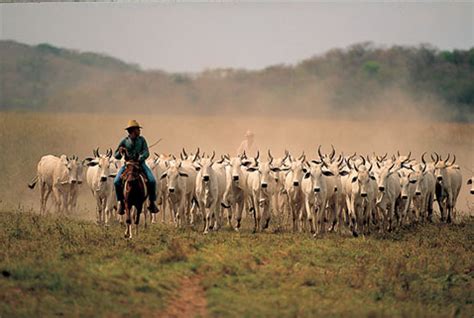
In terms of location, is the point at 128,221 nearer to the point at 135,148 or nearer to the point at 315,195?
the point at 135,148

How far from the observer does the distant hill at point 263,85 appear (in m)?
38.0

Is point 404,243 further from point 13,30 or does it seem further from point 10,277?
point 13,30

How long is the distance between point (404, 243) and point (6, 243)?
843cm

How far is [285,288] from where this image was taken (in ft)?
50.8

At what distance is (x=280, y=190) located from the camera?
2523 centimetres

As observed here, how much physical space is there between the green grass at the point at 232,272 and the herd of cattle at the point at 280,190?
1.45 metres

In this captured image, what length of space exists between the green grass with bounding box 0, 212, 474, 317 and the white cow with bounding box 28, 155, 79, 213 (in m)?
4.06

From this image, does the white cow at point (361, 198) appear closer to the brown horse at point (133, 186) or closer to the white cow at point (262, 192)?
the white cow at point (262, 192)

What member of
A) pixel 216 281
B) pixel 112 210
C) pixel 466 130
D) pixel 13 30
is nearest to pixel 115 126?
pixel 13 30

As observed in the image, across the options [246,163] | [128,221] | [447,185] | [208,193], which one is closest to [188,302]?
[128,221]

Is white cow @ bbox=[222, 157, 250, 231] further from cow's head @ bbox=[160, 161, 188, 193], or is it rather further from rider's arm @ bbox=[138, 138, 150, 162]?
rider's arm @ bbox=[138, 138, 150, 162]

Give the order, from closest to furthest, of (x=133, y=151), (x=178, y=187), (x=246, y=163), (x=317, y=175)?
(x=133, y=151) → (x=317, y=175) → (x=178, y=187) → (x=246, y=163)

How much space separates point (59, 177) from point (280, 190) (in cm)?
591

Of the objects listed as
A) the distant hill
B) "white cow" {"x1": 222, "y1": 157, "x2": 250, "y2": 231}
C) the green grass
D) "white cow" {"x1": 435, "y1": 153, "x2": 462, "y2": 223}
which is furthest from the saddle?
the distant hill
